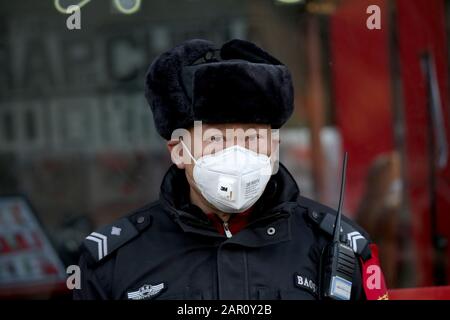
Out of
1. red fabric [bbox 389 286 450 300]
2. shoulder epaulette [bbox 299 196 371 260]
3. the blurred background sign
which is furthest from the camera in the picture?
the blurred background sign

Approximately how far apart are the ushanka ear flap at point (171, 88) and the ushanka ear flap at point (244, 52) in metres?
0.06

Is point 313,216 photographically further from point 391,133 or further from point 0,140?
point 391,133

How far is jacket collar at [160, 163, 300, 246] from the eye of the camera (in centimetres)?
165

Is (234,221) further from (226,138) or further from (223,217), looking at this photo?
(226,138)

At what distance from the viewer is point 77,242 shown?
10.5 ft

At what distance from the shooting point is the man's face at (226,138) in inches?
64.9

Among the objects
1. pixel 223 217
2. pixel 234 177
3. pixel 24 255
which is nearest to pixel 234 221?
pixel 223 217

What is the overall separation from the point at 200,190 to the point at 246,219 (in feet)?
0.43

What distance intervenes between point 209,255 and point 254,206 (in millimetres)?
162

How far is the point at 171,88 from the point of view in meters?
1.70

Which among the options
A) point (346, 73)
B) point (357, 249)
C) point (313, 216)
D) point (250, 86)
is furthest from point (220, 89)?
point (346, 73)

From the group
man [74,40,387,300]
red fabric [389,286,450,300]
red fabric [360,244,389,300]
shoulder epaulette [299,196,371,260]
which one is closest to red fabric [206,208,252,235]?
man [74,40,387,300]

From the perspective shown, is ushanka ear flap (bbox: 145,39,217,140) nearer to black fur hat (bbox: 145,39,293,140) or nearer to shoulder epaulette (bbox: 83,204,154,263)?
black fur hat (bbox: 145,39,293,140)

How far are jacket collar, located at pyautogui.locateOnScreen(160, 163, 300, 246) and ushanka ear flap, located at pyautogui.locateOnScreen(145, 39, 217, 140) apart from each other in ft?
0.41
